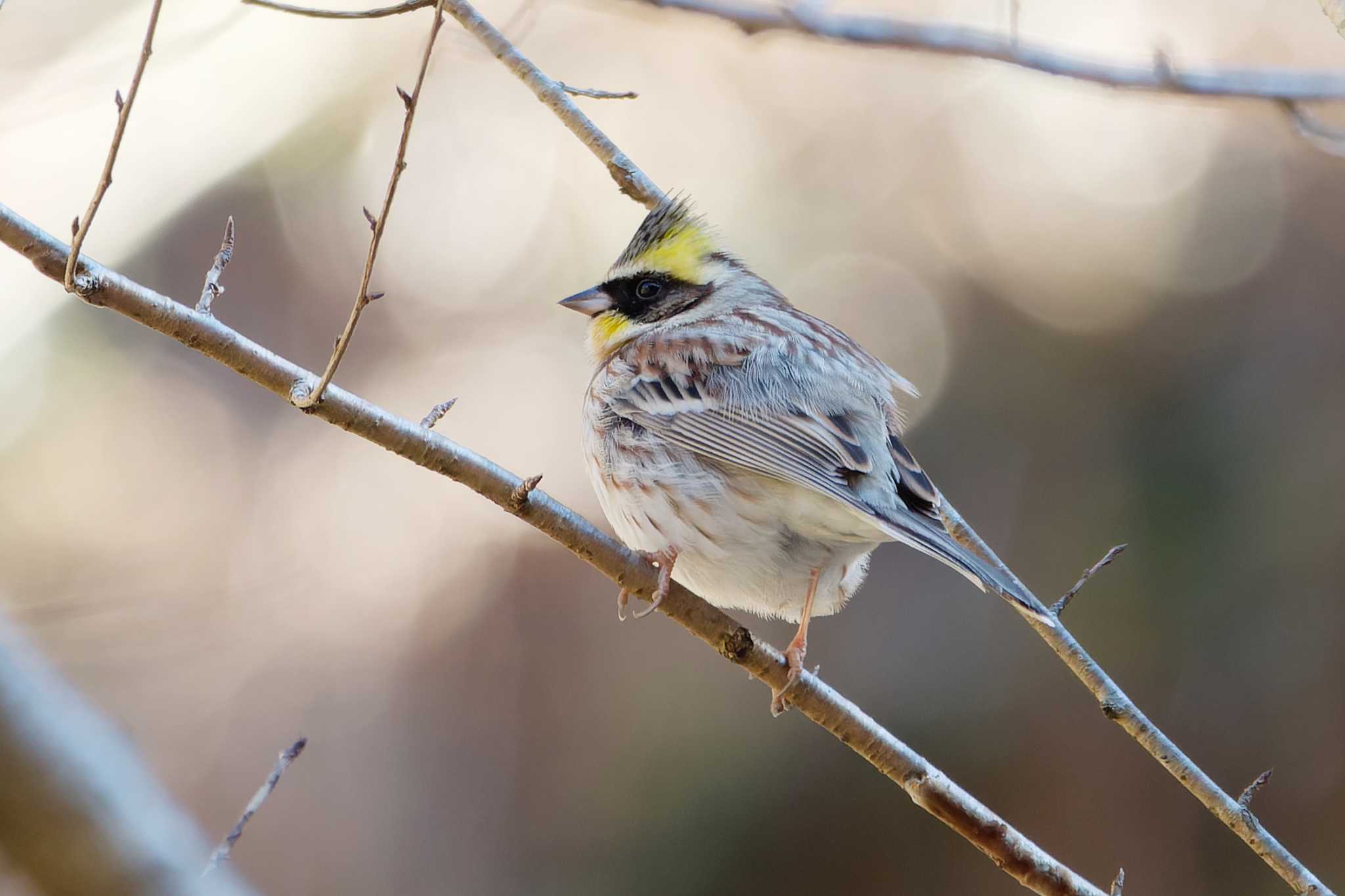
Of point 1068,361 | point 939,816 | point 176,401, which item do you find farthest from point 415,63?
point 939,816

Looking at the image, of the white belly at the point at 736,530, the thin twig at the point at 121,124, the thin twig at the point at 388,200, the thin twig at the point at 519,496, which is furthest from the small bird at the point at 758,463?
the thin twig at the point at 121,124

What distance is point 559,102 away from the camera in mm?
3543

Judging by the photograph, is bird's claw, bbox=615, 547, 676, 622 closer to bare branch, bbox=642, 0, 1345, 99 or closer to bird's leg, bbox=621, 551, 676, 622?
bird's leg, bbox=621, 551, 676, 622

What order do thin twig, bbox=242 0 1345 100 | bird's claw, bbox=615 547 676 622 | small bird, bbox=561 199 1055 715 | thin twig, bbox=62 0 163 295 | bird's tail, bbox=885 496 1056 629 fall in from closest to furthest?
thin twig, bbox=62 0 163 295
bird's tail, bbox=885 496 1056 629
bird's claw, bbox=615 547 676 622
small bird, bbox=561 199 1055 715
thin twig, bbox=242 0 1345 100

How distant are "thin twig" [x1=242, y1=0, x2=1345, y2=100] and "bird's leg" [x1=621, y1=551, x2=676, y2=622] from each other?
61.7 inches

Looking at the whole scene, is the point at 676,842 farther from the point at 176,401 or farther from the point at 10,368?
the point at 10,368

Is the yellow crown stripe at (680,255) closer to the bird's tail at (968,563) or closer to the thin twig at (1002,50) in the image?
Answer: the thin twig at (1002,50)

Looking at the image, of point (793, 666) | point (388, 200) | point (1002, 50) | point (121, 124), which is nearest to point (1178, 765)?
point (793, 666)

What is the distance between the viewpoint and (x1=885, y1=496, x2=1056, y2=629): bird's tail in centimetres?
264

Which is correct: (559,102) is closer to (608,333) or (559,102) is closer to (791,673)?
(608,333)

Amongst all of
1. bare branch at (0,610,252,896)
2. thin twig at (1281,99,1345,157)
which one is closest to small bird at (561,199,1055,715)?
bare branch at (0,610,252,896)

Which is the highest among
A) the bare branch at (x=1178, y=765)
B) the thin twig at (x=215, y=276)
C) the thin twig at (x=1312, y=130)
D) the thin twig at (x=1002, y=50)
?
the thin twig at (x=1312, y=130)

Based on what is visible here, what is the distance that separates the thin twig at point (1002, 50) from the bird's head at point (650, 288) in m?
0.72

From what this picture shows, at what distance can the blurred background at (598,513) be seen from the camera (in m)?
5.47
